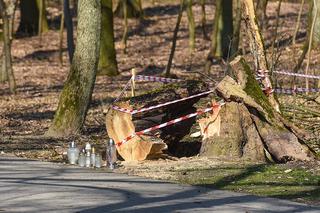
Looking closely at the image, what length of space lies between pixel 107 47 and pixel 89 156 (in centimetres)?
1877

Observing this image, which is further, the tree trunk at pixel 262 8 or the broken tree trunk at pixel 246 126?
the tree trunk at pixel 262 8

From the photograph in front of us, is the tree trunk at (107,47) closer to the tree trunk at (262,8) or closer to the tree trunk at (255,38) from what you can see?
the tree trunk at (262,8)

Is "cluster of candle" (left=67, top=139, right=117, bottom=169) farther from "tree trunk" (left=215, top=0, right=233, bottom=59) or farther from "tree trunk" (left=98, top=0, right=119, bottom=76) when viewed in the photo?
"tree trunk" (left=215, top=0, right=233, bottom=59)

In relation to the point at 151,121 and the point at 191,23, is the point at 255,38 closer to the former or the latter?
the point at 151,121

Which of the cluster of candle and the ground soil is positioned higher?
the cluster of candle

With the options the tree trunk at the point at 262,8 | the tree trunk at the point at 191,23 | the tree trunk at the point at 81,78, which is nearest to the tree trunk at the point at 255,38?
the tree trunk at the point at 81,78

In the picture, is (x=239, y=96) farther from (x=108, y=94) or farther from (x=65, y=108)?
(x=108, y=94)

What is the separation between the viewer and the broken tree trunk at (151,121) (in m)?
15.0

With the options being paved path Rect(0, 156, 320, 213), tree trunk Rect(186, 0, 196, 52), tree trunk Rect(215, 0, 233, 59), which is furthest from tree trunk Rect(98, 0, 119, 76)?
paved path Rect(0, 156, 320, 213)

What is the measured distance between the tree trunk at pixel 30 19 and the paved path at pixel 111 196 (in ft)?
109

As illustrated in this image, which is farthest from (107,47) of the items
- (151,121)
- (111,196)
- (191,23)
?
(111,196)

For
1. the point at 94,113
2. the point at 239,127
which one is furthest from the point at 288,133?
the point at 94,113

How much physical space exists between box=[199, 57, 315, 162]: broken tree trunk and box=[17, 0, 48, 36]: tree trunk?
32002mm

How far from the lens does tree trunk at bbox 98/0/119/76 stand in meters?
32.7
